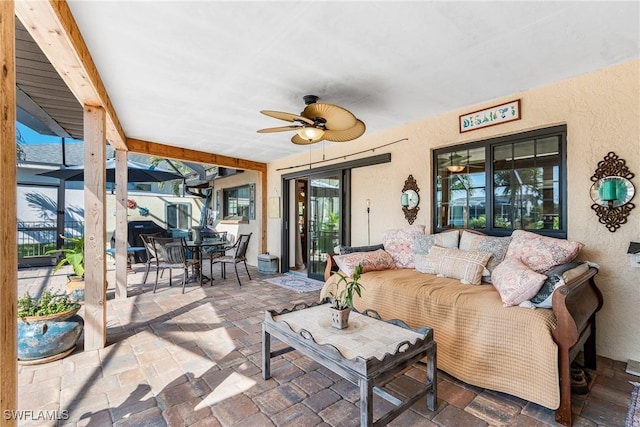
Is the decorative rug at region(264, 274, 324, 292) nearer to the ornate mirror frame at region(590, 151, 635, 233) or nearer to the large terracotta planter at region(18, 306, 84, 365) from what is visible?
the large terracotta planter at region(18, 306, 84, 365)

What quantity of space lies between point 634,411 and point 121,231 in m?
5.64

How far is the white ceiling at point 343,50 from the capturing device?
73.4 inches

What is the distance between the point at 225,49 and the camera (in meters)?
2.29

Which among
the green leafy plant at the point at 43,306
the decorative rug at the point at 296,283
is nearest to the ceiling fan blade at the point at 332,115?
the green leafy plant at the point at 43,306

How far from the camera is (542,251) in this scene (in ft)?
8.18

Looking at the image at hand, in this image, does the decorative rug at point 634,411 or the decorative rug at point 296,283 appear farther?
the decorative rug at point 296,283

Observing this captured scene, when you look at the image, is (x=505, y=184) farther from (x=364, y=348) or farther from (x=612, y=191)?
(x=364, y=348)

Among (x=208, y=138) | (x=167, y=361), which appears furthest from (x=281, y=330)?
(x=208, y=138)

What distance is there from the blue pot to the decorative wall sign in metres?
4.39

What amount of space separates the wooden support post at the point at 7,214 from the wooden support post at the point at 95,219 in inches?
78.3

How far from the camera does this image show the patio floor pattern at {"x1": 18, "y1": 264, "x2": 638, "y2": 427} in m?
1.79

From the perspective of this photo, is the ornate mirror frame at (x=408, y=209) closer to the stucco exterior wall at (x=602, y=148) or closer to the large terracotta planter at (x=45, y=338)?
the stucco exterior wall at (x=602, y=148)

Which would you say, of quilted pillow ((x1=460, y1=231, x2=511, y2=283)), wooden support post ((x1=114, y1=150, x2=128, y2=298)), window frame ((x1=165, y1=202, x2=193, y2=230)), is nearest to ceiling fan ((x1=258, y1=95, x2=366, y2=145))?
quilted pillow ((x1=460, y1=231, x2=511, y2=283))

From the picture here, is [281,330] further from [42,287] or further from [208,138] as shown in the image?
[42,287]
